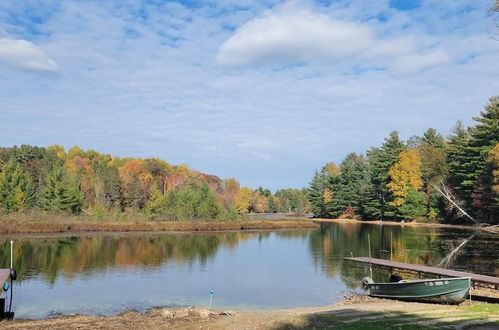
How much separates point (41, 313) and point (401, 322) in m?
16.4

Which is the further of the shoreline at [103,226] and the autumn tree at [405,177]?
the autumn tree at [405,177]

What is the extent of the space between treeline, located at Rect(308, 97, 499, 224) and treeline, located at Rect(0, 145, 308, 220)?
32.3 metres

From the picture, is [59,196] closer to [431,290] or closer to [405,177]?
[431,290]

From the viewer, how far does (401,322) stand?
54.0ft

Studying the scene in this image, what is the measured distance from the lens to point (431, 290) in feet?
76.7

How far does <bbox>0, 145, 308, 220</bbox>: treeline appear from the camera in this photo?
245 feet

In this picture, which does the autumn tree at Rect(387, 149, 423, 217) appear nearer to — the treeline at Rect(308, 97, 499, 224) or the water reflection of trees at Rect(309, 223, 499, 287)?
the treeline at Rect(308, 97, 499, 224)

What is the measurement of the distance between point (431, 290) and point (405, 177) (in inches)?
3139

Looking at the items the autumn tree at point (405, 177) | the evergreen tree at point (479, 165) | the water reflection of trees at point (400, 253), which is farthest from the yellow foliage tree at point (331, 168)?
the water reflection of trees at point (400, 253)

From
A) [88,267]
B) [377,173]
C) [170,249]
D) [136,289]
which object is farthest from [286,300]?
[377,173]

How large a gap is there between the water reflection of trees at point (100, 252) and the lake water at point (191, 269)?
0.25 ft

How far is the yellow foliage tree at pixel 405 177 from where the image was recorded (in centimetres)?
9838

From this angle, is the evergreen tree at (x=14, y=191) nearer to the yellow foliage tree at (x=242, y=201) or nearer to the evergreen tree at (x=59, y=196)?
the evergreen tree at (x=59, y=196)

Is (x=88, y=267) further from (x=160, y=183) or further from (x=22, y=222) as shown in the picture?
(x=160, y=183)
